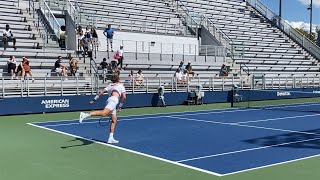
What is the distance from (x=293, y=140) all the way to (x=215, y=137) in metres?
2.09

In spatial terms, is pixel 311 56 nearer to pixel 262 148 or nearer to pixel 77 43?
pixel 77 43

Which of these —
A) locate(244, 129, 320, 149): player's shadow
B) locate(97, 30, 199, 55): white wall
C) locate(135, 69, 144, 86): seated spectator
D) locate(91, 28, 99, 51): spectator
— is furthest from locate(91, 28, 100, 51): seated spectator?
locate(244, 129, 320, 149): player's shadow

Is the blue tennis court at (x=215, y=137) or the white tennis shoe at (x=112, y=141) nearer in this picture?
the blue tennis court at (x=215, y=137)

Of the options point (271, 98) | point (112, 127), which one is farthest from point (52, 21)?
point (112, 127)

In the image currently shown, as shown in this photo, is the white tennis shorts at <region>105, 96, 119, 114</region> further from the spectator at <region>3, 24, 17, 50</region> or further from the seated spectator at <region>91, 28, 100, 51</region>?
the seated spectator at <region>91, 28, 100, 51</region>

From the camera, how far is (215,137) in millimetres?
12359

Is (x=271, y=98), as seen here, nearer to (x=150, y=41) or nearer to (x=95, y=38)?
(x=150, y=41)

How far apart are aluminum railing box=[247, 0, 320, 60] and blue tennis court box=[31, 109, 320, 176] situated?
24.8 metres

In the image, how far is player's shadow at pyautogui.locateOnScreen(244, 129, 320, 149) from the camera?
10.9 metres

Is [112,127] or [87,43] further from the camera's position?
[87,43]

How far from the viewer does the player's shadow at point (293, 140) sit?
35.7 feet

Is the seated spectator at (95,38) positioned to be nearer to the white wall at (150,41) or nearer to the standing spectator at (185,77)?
the white wall at (150,41)

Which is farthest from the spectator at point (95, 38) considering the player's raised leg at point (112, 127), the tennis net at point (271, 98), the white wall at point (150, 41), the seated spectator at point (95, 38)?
the player's raised leg at point (112, 127)

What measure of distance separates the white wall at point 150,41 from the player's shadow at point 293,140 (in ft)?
60.0
